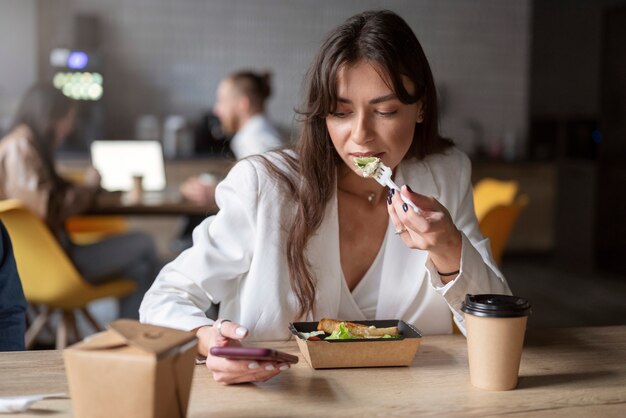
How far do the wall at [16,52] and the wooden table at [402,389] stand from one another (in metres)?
6.24

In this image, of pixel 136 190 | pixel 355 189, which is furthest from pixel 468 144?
pixel 355 189

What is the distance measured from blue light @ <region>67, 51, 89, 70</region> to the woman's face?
6.03m

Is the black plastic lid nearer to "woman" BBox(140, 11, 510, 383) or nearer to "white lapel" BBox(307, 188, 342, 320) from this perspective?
"woman" BBox(140, 11, 510, 383)

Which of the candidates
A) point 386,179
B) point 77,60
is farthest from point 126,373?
point 77,60

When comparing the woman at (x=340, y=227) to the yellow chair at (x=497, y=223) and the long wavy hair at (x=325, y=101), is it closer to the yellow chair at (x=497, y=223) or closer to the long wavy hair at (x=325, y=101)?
the long wavy hair at (x=325, y=101)

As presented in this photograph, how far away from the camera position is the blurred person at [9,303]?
1.77 metres

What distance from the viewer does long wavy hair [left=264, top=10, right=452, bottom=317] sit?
68.2 inches

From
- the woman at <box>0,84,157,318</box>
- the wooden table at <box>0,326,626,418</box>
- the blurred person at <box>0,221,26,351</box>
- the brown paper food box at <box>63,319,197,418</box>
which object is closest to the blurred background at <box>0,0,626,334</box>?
the woman at <box>0,84,157,318</box>

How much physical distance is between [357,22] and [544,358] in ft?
2.65

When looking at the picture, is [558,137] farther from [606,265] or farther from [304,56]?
[304,56]

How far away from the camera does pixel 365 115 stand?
66.7 inches

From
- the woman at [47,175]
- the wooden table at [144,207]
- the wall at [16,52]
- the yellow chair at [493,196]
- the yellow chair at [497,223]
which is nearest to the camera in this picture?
the yellow chair at [497,223]

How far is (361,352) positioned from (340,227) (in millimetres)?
568

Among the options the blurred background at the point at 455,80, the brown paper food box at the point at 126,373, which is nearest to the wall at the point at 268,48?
the blurred background at the point at 455,80
